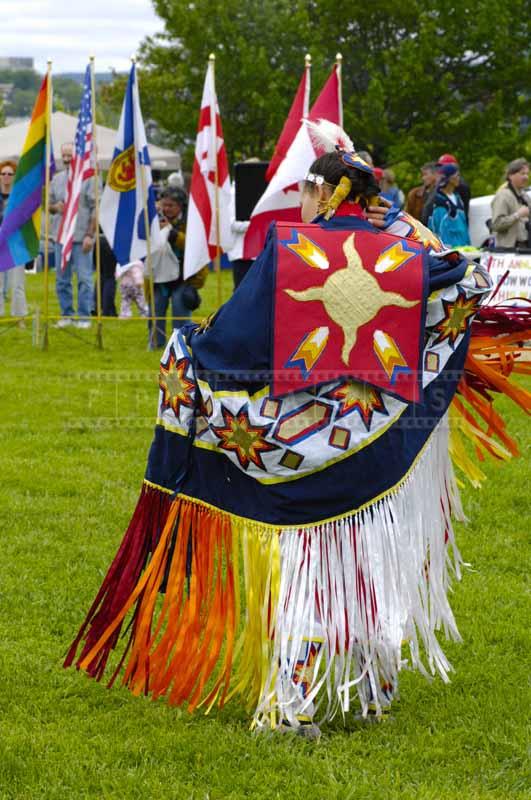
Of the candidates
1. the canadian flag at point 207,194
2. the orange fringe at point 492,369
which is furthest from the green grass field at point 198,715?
the canadian flag at point 207,194

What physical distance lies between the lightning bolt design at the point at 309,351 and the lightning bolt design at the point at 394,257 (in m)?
0.23

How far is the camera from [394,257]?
3.18m

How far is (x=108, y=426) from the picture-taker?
7.24 meters

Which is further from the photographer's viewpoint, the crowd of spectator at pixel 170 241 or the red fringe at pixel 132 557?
the crowd of spectator at pixel 170 241

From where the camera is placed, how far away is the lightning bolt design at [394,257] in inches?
125

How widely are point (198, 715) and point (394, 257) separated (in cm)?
Result: 143

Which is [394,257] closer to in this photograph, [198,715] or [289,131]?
[198,715]

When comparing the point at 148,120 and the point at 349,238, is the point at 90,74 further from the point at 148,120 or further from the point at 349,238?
the point at 148,120

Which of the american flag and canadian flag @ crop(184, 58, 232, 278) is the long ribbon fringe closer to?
canadian flag @ crop(184, 58, 232, 278)

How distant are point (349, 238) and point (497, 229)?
7297 millimetres

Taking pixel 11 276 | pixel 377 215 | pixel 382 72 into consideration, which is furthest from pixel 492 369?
pixel 382 72

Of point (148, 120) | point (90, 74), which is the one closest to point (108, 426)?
point (90, 74)

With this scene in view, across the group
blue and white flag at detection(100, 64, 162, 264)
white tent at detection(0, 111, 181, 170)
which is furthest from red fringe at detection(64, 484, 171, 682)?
white tent at detection(0, 111, 181, 170)

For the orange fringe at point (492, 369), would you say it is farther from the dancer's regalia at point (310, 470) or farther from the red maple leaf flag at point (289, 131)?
the red maple leaf flag at point (289, 131)
